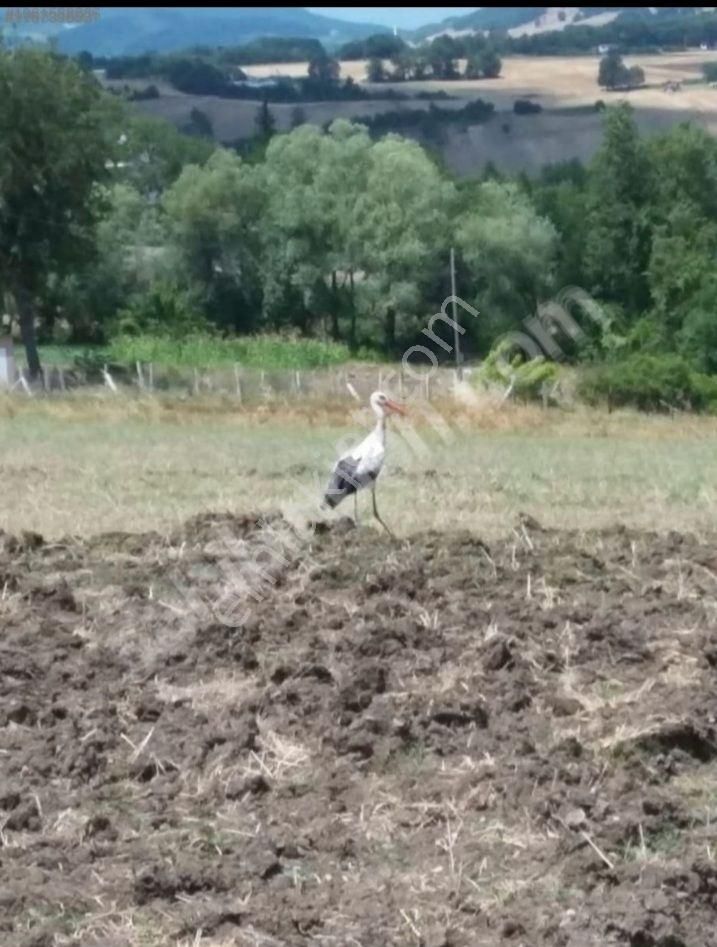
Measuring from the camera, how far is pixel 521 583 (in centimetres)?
963

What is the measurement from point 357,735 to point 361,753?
110 mm

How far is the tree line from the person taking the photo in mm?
Result: 39625

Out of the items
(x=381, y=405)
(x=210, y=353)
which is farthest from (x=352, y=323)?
(x=381, y=405)

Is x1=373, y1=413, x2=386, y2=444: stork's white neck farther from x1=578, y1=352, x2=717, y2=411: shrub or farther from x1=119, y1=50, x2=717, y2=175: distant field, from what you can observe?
x1=119, y1=50, x2=717, y2=175: distant field

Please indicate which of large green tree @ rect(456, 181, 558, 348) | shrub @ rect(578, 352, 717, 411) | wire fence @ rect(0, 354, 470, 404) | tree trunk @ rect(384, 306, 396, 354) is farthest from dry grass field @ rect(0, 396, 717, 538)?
tree trunk @ rect(384, 306, 396, 354)

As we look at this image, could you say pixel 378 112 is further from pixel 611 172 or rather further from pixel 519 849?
pixel 519 849

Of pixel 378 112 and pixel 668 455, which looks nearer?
pixel 668 455

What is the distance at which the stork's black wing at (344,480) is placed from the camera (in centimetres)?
1217

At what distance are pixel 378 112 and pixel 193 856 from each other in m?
55.8

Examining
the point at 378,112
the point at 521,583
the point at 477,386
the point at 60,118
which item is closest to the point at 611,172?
the point at 378,112

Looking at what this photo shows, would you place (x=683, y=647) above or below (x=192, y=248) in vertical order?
above

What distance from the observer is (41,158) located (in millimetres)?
39344

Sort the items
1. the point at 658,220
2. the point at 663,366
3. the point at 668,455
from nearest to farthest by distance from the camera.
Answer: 1. the point at 668,455
2. the point at 663,366
3. the point at 658,220

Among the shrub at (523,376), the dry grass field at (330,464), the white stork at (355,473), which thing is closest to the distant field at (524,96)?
the shrub at (523,376)
